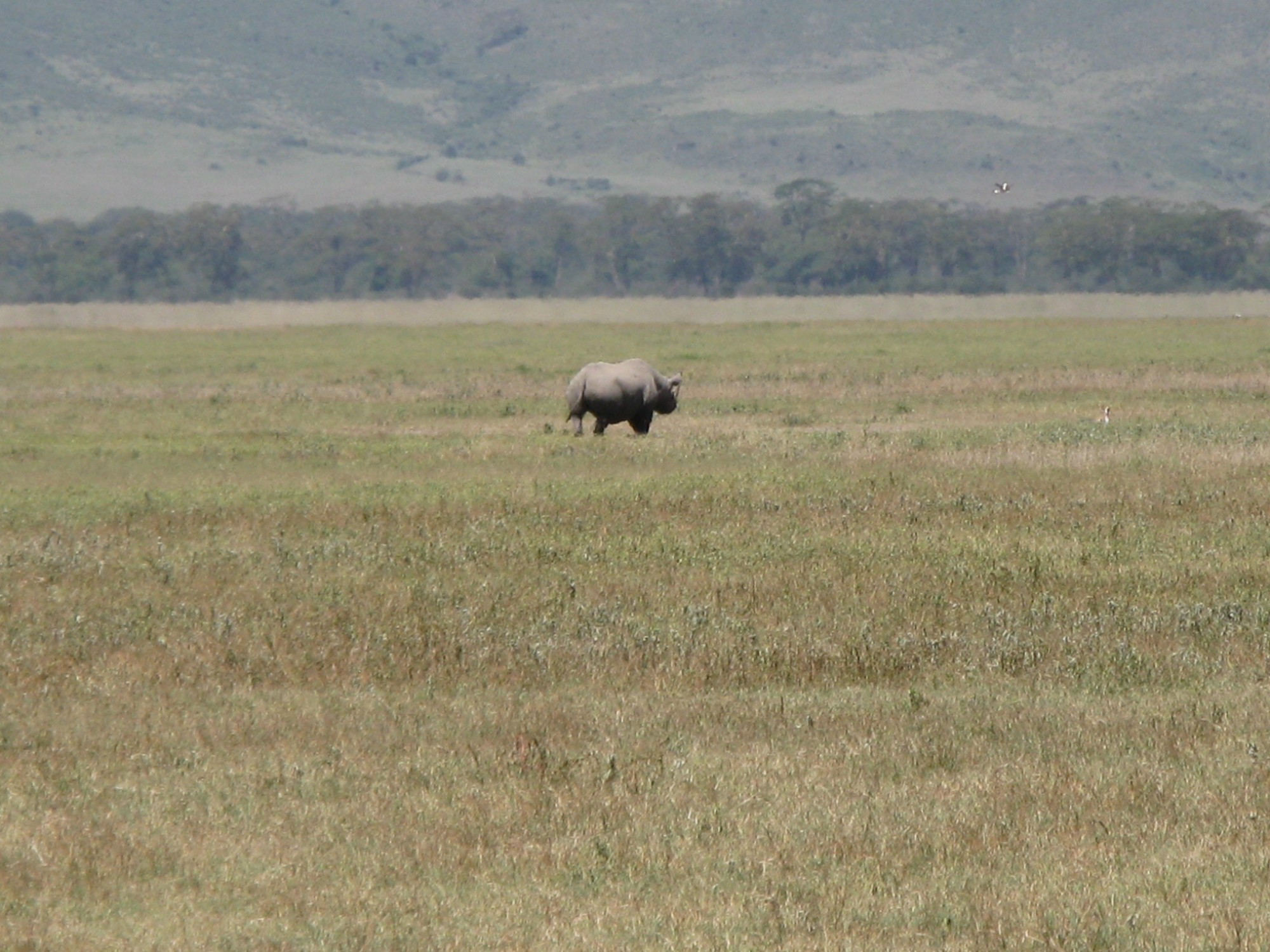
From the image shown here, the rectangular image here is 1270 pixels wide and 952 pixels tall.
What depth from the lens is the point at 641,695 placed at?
37.9 ft

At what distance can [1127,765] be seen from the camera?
9727mm

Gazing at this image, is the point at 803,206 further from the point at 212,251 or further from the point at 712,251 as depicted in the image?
the point at 212,251

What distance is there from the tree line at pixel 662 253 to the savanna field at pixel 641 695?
3594 inches

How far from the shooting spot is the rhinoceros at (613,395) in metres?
28.0

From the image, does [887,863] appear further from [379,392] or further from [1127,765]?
[379,392]

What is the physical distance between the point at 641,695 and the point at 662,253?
11625 cm

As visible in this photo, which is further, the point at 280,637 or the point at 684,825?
the point at 280,637

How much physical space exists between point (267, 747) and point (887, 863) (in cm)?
373

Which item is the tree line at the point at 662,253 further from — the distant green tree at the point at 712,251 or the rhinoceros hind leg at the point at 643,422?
the rhinoceros hind leg at the point at 643,422

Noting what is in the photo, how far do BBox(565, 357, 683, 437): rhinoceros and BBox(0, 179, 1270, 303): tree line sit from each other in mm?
87125

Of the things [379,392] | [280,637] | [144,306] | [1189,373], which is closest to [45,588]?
[280,637]

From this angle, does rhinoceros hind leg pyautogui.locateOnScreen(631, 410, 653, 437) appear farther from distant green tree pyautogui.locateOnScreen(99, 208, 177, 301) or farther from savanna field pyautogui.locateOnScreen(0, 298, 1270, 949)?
distant green tree pyautogui.locateOnScreen(99, 208, 177, 301)

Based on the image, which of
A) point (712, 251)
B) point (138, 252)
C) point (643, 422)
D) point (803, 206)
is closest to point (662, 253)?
point (712, 251)

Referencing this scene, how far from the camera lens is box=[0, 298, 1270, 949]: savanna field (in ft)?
26.2
